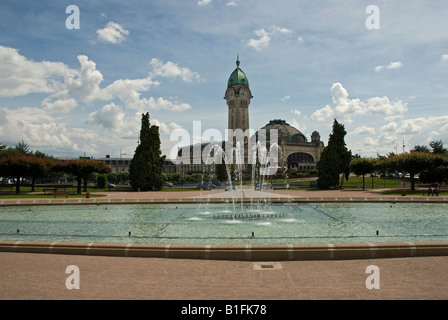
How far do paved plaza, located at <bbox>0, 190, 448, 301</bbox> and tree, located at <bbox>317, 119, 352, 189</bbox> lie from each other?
3565 cm

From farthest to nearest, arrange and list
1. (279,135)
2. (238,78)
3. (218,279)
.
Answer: (279,135), (238,78), (218,279)

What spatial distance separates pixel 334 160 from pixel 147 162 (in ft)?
80.1

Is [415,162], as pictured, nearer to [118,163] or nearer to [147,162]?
[147,162]

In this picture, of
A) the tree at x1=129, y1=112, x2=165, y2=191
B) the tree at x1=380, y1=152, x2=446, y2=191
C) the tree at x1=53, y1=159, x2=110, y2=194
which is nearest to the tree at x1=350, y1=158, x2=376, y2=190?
the tree at x1=380, y1=152, x2=446, y2=191

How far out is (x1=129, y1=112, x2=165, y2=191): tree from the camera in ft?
140

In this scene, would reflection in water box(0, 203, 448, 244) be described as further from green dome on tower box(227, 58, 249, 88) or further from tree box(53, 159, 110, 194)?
green dome on tower box(227, 58, 249, 88)

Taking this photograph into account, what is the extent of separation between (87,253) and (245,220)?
855 cm

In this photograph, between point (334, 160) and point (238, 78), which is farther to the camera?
point (238, 78)

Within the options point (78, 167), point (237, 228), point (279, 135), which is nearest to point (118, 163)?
point (279, 135)

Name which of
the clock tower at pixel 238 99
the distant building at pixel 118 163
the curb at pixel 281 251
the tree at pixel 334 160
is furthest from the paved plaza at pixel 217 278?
the distant building at pixel 118 163

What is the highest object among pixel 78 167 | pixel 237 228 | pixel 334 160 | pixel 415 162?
pixel 334 160

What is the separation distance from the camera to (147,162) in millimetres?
42969

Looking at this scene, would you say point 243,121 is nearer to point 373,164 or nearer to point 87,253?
point 373,164
